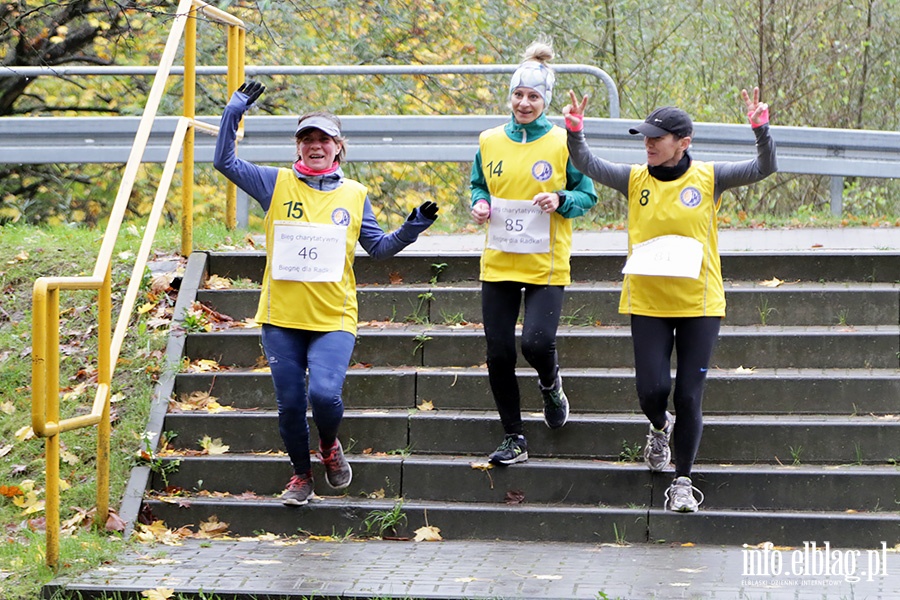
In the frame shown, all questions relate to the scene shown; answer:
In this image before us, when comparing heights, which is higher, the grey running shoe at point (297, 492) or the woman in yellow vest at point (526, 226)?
the woman in yellow vest at point (526, 226)

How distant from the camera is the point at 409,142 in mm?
10727

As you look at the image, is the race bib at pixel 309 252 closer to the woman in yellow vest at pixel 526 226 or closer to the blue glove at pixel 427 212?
the blue glove at pixel 427 212

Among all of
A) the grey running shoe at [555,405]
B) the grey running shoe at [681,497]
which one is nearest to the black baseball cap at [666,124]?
the grey running shoe at [555,405]

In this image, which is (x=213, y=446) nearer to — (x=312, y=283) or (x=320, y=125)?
(x=312, y=283)

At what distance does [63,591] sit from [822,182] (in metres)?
14.0

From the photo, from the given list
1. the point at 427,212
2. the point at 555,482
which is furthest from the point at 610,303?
the point at 427,212

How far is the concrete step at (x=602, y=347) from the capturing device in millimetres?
7492

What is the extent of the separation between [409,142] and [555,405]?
14.9 ft

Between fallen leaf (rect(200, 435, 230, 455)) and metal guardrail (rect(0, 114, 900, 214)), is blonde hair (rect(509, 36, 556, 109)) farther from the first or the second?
metal guardrail (rect(0, 114, 900, 214))

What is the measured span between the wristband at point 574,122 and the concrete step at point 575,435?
1.73 meters

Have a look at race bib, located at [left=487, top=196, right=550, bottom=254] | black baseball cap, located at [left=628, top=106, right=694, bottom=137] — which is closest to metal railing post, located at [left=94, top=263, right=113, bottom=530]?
race bib, located at [left=487, top=196, right=550, bottom=254]

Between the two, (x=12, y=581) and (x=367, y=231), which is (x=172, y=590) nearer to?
(x=12, y=581)

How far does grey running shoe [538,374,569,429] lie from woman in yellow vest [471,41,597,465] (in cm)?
5

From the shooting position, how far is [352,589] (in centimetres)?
533
